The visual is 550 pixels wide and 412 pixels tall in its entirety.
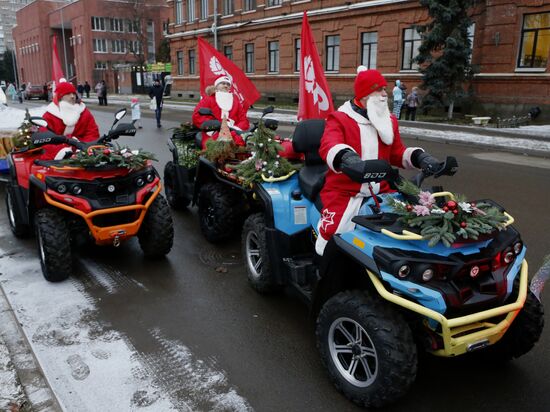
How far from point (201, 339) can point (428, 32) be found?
63.8ft

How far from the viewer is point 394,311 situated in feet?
9.29

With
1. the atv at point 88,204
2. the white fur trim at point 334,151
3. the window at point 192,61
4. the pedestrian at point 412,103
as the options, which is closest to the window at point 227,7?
the window at point 192,61

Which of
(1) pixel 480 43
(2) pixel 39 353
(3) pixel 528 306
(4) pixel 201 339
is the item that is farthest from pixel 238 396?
(1) pixel 480 43

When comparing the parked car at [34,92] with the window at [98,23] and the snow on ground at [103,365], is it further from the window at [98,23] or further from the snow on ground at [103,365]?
the snow on ground at [103,365]

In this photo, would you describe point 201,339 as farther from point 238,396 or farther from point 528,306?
point 528,306

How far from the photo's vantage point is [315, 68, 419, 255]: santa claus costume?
3.41 metres

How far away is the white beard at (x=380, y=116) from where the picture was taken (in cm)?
348

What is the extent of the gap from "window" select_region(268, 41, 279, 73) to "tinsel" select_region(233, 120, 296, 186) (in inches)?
1145

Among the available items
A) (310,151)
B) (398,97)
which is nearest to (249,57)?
(398,97)

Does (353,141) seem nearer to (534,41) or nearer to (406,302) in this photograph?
(406,302)

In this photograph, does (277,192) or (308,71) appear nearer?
(277,192)

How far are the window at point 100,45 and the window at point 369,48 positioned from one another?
51738mm

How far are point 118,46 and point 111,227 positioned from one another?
71746mm

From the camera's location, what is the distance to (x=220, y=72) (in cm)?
724
